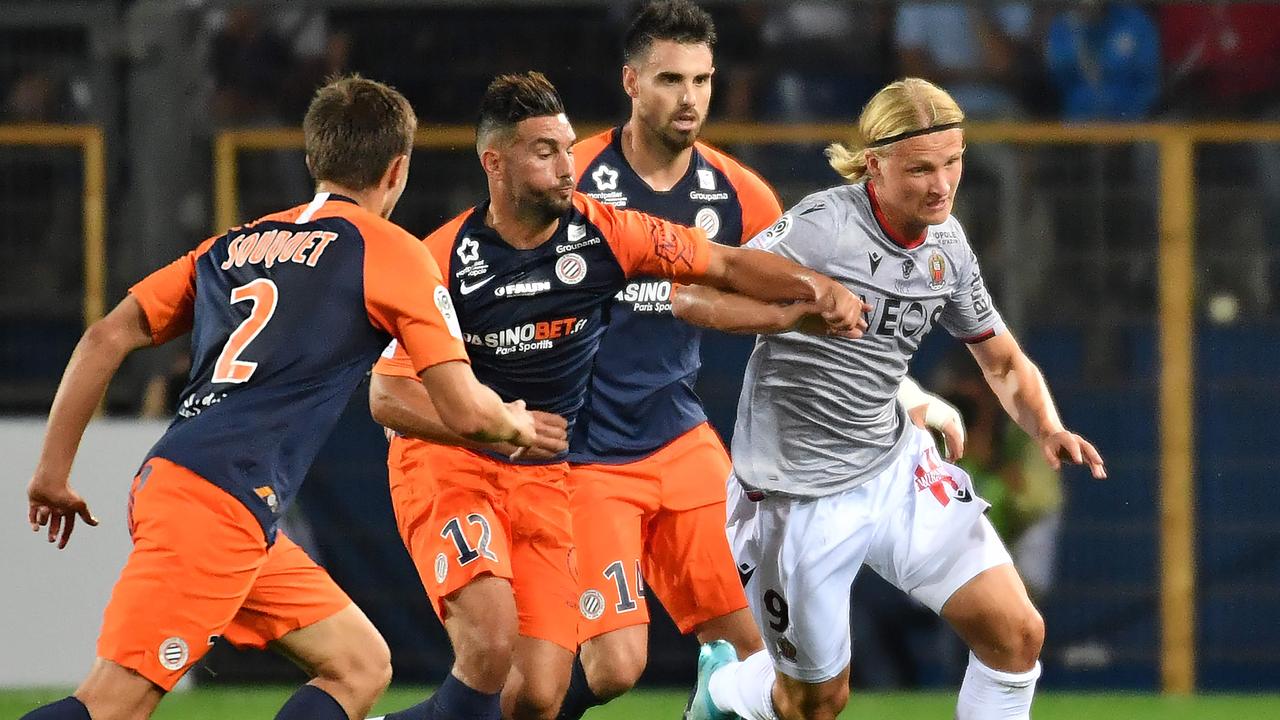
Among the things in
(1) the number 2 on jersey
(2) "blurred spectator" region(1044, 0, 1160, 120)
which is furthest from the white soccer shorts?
(2) "blurred spectator" region(1044, 0, 1160, 120)

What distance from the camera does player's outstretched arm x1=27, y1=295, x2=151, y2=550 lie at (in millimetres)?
4297

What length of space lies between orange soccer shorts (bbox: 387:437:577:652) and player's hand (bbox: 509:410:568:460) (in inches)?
28.2

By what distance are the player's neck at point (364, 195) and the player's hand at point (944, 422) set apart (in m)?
1.65

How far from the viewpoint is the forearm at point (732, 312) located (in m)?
4.72

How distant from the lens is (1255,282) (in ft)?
28.7

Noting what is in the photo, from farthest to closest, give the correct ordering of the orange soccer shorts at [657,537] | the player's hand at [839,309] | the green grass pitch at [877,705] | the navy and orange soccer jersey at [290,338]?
the green grass pitch at [877,705] < the orange soccer shorts at [657,537] < the player's hand at [839,309] < the navy and orange soccer jersey at [290,338]

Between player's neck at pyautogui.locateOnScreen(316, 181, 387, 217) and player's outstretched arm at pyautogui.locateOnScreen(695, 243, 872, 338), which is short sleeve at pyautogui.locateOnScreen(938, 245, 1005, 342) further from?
player's neck at pyautogui.locateOnScreen(316, 181, 387, 217)

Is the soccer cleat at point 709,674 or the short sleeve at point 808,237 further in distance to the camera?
the soccer cleat at point 709,674

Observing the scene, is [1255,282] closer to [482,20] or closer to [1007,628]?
[482,20]

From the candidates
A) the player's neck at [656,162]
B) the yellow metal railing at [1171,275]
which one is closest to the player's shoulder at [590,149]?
the player's neck at [656,162]

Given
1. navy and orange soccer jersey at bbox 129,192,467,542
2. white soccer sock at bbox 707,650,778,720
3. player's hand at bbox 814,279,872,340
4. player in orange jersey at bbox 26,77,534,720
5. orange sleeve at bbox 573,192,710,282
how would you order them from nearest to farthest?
1. player in orange jersey at bbox 26,77,534,720
2. navy and orange soccer jersey at bbox 129,192,467,542
3. player's hand at bbox 814,279,872,340
4. orange sleeve at bbox 573,192,710,282
5. white soccer sock at bbox 707,650,778,720

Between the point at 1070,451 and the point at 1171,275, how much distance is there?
13.5 ft

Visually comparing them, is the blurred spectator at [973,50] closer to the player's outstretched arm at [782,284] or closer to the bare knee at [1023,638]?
the player's outstretched arm at [782,284]

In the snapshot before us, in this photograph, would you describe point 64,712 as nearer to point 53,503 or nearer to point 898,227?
point 53,503
